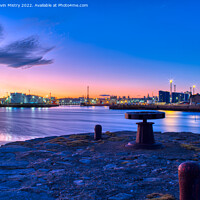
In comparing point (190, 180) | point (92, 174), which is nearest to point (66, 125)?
point (92, 174)

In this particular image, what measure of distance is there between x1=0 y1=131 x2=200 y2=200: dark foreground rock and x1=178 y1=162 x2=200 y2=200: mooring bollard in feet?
2.00

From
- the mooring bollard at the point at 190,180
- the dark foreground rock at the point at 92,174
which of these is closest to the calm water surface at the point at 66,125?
the dark foreground rock at the point at 92,174

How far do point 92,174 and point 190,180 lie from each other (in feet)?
7.51

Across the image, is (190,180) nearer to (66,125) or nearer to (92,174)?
(92,174)

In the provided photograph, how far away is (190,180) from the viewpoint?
262 cm

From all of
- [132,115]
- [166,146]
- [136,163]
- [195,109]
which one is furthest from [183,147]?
[195,109]

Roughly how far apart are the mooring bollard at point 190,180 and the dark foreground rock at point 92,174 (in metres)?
0.61

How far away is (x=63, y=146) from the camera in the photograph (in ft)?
25.1

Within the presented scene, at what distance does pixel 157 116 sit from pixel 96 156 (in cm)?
261

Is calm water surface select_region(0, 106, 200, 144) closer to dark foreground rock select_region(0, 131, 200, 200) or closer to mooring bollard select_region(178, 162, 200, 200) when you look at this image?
dark foreground rock select_region(0, 131, 200, 200)

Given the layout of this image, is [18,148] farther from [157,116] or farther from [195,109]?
[195,109]

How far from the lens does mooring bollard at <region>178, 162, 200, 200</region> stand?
2.61 m

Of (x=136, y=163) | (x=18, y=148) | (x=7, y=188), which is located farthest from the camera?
(x=18, y=148)

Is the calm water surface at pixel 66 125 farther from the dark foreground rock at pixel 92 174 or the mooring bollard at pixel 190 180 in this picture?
the mooring bollard at pixel 190 180
